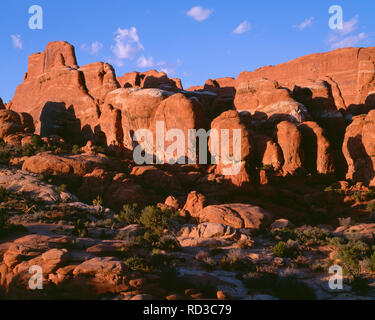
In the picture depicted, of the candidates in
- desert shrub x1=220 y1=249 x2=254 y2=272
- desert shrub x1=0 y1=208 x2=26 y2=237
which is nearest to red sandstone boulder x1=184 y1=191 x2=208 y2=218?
desert shrub x1=220 y1=249 x2=254 y2=272

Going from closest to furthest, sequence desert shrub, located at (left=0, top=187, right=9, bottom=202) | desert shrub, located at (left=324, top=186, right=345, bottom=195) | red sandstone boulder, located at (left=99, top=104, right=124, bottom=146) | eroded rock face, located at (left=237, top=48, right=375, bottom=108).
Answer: desert shrub, located at (left=0, top=187, right=9, bottom=202), desert shrub, located at (left=324, top=186, right=345, bottom=195), red sandstone boulder, located at (left=99, top=104, right=124, bottom=146), eroded rock face, located at (left=237, top=48, right=375, bottom=108)

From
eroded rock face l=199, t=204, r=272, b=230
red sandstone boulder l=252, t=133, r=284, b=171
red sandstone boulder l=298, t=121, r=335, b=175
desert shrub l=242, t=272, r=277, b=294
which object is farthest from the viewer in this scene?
red sandstone boulder l=298, t=121, r=335, b=175

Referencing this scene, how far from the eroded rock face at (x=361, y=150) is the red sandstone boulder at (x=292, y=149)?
4.38m

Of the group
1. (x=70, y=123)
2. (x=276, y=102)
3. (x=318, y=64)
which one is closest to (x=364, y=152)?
(x=276, y=102)

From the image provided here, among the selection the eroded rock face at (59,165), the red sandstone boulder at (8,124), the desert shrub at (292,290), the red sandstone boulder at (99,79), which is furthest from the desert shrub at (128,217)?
the red sandstone boulder at (99,79)

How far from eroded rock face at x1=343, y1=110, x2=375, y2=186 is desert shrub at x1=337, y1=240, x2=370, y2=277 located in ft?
56.6

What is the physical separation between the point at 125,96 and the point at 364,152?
75.7ft

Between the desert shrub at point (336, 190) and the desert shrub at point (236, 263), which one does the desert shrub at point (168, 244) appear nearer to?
the desert shrub at point (236, 263)

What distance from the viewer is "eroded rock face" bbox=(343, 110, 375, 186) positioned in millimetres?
29128

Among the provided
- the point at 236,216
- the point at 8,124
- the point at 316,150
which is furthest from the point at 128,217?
the point at 8,124

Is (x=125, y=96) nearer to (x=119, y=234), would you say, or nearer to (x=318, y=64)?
(x=119, y=234)

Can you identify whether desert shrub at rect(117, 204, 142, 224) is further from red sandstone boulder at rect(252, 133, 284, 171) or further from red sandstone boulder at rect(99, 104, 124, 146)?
red sandstone boulder at rect(99, 104, 124, 146)

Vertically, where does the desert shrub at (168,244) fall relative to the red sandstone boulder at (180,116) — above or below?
below

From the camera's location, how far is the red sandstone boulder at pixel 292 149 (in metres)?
30.1
